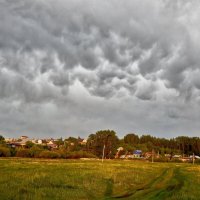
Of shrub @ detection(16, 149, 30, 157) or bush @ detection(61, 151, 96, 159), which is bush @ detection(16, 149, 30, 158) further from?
bush @ detection(61, 151, 96, 159)

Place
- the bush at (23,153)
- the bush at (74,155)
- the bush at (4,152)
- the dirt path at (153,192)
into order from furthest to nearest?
the bush at (74,155), the bush at (23,153), the bush at (4,152), the dirt path at (153,192)

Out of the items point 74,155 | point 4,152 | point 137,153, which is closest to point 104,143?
point 74,155

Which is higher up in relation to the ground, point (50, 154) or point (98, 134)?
point (98, 134)

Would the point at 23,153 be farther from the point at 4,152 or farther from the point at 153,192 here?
the point at 153,192

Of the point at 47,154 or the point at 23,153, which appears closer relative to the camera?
the point at 47,154

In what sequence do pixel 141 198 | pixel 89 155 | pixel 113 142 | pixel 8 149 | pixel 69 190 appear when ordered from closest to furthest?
pixel 141 198 < pixel 69 190 < pixel 8 149 < pixel 89 155 < pixel 113 142

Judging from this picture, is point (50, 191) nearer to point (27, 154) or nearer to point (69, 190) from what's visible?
point (69, 190)

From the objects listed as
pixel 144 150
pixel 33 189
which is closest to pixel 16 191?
pixel 33 189

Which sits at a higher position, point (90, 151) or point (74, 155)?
point (90, 151)

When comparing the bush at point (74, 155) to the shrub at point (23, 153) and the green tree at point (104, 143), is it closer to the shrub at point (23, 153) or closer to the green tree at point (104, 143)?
the shrub at point (23, 153)

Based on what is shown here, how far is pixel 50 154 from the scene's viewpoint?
123m

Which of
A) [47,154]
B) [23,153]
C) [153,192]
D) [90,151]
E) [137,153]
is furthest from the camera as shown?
[137,153]

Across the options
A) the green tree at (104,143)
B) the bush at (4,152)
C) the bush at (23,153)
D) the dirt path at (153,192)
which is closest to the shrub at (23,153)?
the bush at (23,153)

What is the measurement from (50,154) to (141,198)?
10660 cm
